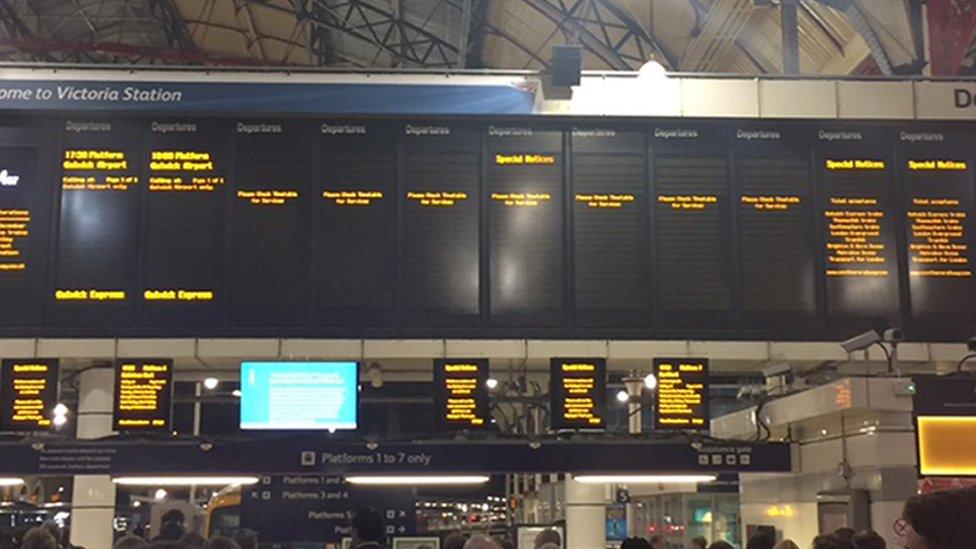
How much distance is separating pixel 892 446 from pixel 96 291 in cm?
611

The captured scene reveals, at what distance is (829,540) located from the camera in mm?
5578

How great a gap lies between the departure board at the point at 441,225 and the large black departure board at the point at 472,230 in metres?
0.02

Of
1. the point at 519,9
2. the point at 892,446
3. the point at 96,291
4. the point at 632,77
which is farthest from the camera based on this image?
the point at 519,9

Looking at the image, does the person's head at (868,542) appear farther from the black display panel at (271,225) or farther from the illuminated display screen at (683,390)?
the black display panel at (271,225)

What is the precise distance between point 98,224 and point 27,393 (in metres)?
1.42

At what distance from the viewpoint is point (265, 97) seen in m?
10.0

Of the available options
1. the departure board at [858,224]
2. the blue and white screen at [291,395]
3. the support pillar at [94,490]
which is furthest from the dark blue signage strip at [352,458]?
the departure board at [858,224]

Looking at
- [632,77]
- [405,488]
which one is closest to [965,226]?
[632,77]

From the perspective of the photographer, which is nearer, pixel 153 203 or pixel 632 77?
pixel 153 203

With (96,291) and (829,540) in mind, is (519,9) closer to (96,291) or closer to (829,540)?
(96,291)

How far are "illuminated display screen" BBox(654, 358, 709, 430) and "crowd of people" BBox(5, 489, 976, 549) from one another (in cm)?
147

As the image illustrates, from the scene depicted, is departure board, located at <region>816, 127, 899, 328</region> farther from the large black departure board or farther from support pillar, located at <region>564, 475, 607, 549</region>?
support pillar, located at <region>564, 475, 607, 549</region>

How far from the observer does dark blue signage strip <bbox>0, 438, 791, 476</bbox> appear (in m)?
9.14

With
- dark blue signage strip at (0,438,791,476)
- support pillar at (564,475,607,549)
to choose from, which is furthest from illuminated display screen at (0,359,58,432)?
support pillar at (564,475,607,549)
